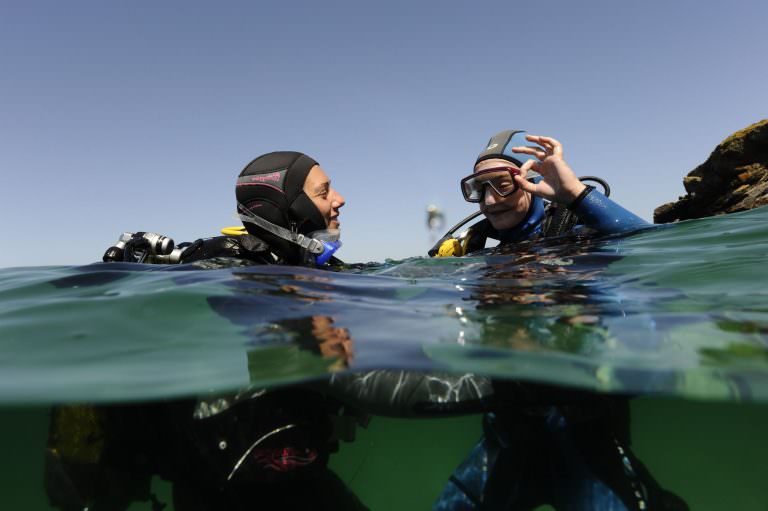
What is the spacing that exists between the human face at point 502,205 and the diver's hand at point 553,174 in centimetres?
61

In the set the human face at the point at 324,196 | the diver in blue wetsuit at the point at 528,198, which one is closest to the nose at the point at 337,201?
the human face at the point at 324,196

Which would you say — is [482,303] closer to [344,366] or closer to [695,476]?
[344,366]

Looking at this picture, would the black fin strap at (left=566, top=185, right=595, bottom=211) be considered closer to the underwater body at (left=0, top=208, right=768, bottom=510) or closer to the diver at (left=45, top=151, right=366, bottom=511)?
the underwater body at (left=0, top=208, right=768, bottom=510)

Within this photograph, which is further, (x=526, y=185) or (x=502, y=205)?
(x=502, y=205)

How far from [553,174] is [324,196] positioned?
2544 mm

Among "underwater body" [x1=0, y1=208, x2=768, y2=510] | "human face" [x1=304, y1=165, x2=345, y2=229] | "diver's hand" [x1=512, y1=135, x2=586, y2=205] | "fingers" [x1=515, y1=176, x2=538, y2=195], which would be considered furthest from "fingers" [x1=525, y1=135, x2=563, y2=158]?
"human face" [x1=304, y1=165, x2=345, y2=229]

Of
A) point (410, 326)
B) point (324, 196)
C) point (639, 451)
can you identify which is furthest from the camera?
point (639, 451)

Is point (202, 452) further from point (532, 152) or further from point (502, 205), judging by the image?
point (502, 205)

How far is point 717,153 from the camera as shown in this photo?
1688cm

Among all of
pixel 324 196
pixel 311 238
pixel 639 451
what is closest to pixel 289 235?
pixel 311 238

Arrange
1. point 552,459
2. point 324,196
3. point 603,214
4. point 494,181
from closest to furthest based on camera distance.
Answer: point 552,459, point 324,196, point 603,214, point 494,181

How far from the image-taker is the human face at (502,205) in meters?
5.90

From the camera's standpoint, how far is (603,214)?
5.20 metres

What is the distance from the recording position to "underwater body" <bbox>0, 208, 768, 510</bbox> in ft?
8.00
